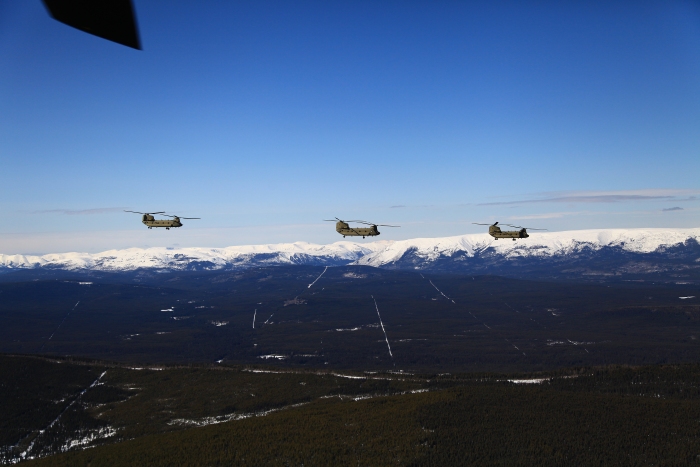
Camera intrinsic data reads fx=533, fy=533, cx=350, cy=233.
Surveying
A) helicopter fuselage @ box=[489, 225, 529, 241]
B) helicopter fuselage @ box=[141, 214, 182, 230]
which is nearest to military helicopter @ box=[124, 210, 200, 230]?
helicopter fuselage @ box=[141, 214, 182, 230]

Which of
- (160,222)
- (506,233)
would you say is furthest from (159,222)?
(506,233)

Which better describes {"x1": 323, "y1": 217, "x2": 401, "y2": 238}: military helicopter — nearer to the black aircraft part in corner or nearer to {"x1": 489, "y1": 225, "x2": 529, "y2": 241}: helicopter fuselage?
{"x1": 489, "y1": 225, "x2": 529, "y2": 241}: helicopter fuselage

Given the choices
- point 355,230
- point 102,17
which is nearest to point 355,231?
point 355,230

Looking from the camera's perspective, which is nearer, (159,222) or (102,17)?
(102,17)

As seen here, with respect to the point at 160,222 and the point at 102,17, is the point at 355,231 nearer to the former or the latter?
the point at 160,222

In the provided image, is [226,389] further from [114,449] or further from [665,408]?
[665,408]

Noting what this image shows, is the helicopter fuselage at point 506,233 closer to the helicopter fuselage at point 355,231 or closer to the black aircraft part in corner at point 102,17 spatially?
the helicopter fuselage at point 355,231
